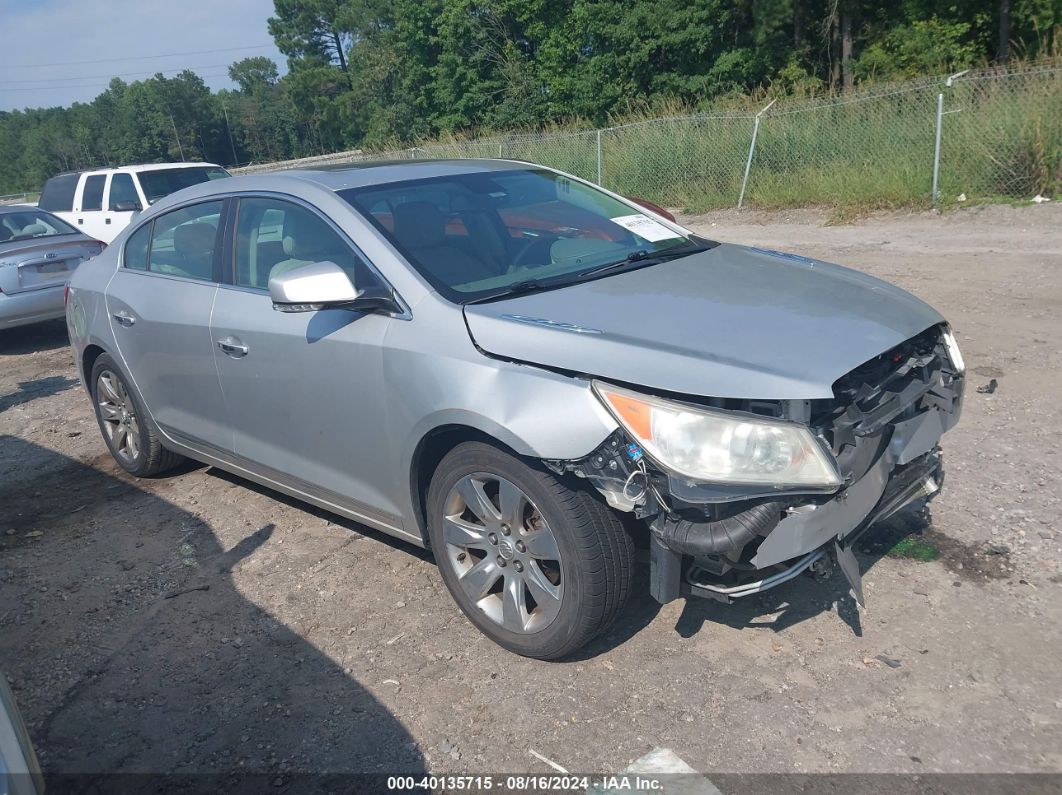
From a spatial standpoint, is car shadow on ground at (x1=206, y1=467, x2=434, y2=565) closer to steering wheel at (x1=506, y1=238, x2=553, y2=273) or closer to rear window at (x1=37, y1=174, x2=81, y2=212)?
steering wheel at (x1=506, y1=238, x2=553, y2=273)

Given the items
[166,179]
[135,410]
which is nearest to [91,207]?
[166,179]

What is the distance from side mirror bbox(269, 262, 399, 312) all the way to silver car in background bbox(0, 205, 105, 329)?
7.18 m

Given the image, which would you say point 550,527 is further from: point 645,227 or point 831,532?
point 645,227

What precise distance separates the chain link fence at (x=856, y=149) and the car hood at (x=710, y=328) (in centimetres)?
958

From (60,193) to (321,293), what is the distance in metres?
13.4

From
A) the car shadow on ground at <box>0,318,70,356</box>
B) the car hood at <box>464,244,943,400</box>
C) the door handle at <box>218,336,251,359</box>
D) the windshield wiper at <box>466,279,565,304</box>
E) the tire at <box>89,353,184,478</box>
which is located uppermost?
the windshield wiper at <box>466,279,565,304</box>

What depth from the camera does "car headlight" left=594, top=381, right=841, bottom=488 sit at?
8.48ft

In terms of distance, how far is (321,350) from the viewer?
141 inches

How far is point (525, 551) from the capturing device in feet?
10.1

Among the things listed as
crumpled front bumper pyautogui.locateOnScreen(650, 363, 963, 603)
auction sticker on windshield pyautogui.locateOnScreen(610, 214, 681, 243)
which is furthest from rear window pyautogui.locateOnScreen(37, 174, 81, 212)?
crumpled front bumper pyautogui.locateOnScreen(650, 363, 963, 603)

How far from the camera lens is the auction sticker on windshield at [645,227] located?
4.15 metres

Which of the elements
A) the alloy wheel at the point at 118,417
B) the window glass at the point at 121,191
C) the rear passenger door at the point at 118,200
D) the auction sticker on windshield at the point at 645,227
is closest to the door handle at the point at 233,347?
the alloy wheel at the point at 118,417

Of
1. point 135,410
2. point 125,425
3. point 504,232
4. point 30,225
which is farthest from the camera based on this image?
point 30,225

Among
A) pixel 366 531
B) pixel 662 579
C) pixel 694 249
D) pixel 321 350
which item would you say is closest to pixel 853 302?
pixel 694 249
